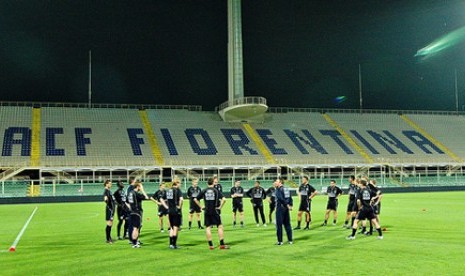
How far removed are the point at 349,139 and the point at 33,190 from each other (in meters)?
37.1

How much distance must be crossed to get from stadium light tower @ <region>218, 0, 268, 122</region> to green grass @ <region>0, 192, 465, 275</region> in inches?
1538

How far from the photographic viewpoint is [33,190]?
42.9 metres

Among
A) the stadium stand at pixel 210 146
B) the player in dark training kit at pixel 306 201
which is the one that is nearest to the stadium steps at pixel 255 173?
the stadium stand at pixel 210 146

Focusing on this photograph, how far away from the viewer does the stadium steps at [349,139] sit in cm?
5930

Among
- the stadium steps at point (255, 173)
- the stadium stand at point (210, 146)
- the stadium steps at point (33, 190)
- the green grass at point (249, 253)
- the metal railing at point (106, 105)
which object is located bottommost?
the green grass at point (249, 253)

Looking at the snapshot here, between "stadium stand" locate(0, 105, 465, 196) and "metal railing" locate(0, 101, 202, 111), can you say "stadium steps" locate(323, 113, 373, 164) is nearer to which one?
"stadium stand" locate(0, 105, 465, 196)

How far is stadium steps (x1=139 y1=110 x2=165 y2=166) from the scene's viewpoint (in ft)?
175

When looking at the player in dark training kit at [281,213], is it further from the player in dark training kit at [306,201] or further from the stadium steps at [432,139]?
the stadium steps at [432,139]

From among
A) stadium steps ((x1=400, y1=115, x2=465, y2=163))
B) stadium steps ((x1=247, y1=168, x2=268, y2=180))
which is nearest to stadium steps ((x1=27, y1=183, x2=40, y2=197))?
stadium steps ((x1=247, y1=168, x2=268, y2=180))

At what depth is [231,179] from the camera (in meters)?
53.1

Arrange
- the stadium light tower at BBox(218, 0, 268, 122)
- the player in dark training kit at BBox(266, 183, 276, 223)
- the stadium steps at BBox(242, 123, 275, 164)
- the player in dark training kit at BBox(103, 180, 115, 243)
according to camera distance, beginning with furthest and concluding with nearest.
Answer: the stadium light tower at BBox(218, 0, 268, 122) < the stadium steps at BBox(242, 123, 275, 164) < the player in dark training kit at BBox(266, 183, 276, 223) < the player in dark training kit at BBox(103, 180, 115, 243)

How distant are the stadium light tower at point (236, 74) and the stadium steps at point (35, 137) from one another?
21049mm

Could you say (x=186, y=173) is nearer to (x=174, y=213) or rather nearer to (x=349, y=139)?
(x=349, y=139)

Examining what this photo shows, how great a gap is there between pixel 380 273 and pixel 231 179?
140 feet
